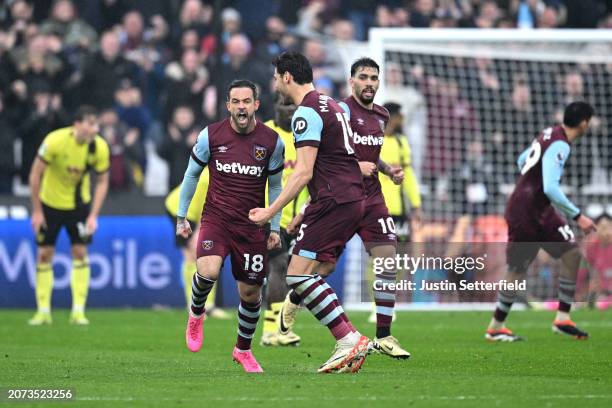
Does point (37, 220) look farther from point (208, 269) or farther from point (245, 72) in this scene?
point (245, 72)

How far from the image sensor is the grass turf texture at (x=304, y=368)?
8.09 metres

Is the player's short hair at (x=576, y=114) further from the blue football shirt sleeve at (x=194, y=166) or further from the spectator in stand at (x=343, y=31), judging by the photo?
the spectator in stand at (x=343, y=31)

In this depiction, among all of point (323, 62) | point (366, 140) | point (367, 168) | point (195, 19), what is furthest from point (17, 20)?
point (367, 168)

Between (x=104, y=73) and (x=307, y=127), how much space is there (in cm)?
1285

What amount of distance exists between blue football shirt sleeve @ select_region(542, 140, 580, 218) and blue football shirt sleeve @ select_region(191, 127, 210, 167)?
4.29 metres

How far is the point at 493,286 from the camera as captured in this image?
18.0m

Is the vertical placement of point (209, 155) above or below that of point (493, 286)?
above

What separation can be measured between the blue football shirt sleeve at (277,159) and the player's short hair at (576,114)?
13.8 feet

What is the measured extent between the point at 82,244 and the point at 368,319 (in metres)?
3.81

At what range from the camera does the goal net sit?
19906mm

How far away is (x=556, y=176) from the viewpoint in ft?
42.2

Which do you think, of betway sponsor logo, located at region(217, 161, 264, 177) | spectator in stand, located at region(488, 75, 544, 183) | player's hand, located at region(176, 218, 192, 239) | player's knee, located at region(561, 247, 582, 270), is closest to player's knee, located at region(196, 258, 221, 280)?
player's hand, located at region(176, 218, 192, 239)

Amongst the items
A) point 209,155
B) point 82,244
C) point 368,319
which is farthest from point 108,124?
point 209,155

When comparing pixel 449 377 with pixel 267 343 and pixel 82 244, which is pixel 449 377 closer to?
pixel 267 343
